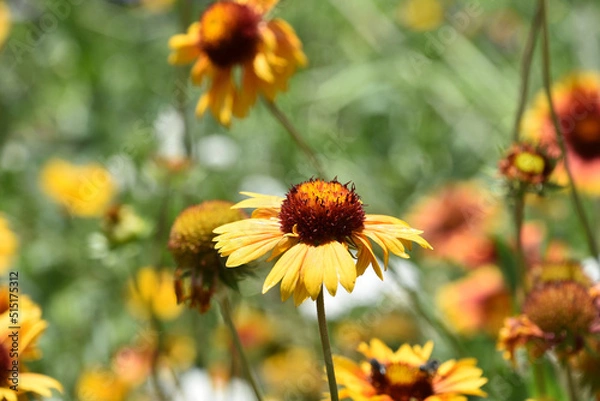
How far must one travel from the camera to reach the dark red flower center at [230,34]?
1.28 metres

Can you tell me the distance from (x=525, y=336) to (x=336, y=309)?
87cm

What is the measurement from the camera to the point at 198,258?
942mm

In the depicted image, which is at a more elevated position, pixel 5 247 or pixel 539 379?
pixel 5 247

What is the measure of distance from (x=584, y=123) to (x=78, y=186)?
1275mm

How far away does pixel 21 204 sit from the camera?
2.26 metres

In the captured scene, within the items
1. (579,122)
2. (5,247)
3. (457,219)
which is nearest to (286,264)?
(579,122)

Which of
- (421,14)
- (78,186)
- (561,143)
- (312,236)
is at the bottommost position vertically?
(312,236)

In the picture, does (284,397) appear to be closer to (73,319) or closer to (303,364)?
(303,364)

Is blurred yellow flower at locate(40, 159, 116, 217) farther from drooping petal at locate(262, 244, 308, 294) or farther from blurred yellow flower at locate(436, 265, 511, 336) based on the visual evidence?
drooping petal at locate(262, 244, 308, 294)

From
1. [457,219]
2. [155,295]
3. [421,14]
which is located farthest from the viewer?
[421,14]

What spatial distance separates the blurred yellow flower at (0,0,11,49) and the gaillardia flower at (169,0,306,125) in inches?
58.2

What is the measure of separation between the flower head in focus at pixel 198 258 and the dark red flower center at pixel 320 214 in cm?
13

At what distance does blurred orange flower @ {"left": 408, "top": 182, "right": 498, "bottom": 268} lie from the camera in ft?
5.74

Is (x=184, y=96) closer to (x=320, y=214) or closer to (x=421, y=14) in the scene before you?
(x=320, y=214)
